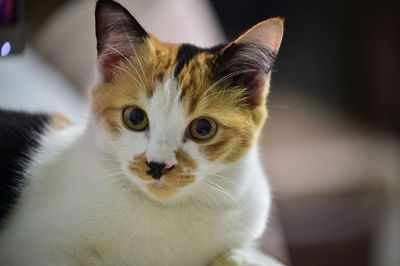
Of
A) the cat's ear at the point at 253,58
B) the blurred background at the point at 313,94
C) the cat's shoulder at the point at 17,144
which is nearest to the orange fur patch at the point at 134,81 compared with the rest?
the cat's ear at the point at 253,58

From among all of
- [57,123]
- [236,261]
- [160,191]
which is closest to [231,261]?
[236,261]

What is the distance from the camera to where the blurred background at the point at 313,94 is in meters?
1.59

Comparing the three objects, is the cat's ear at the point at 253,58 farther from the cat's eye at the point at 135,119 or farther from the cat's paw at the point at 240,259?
the cat's paw at the point at 240,259

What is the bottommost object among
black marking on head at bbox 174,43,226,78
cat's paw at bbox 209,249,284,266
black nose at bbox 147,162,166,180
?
cat's paw at bbox 209,249,284,266

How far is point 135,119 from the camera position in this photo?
34.7 inches

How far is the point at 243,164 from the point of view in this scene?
0.97 m

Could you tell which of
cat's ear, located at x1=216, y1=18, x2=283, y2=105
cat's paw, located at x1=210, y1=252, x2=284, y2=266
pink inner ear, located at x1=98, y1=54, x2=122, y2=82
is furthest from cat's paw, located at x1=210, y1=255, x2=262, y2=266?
pink inner ear, located at x1=98, y1=54, x2=122, y2=82

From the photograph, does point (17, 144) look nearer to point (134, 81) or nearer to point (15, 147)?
point (15, 147)

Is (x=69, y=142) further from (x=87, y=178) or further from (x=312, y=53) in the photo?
(x=312, y=53)

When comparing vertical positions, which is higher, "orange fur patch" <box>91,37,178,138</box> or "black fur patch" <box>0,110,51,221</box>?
"orange fur patch" <box>91,37,178,138</box>

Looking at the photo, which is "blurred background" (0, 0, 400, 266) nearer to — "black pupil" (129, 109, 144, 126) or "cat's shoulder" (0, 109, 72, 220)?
"cat's shoulder" (0, 109, 72, 220)

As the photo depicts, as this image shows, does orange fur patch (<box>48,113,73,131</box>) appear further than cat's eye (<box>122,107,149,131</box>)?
Yes

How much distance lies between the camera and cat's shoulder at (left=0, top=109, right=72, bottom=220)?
3.24 feet

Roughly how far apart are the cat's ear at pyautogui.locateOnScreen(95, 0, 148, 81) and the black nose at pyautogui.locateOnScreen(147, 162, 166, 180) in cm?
22
